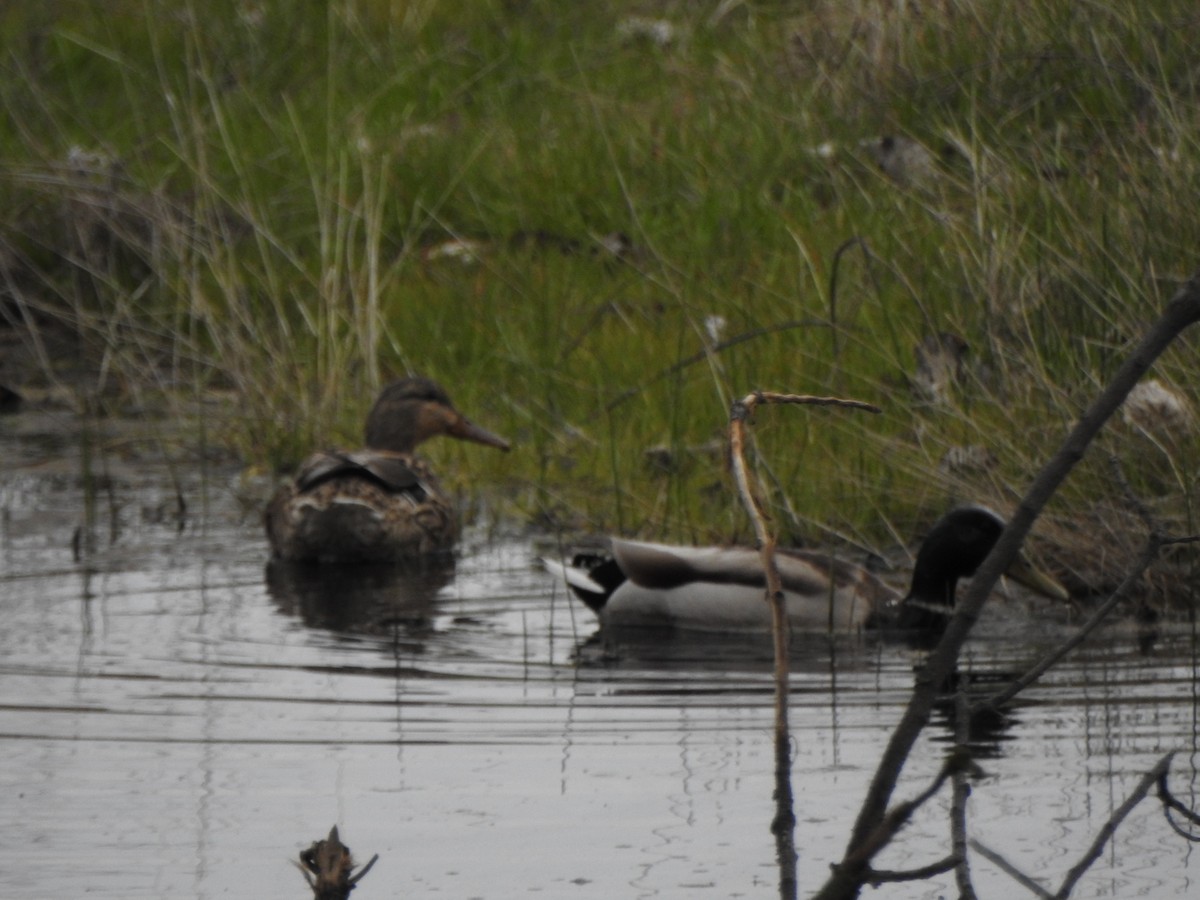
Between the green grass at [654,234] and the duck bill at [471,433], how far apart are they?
0.21 meters

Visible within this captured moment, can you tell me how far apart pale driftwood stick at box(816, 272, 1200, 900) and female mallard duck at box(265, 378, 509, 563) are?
18.0ft

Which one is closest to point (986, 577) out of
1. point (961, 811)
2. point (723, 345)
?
point (961, 811)

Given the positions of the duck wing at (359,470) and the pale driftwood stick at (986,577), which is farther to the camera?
the duck wing at (359,470)

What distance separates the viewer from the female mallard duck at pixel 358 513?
7.68 meters

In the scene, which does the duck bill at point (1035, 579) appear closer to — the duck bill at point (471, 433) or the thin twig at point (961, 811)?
the duck bill at point (471, 433)

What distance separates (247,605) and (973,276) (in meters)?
2.53

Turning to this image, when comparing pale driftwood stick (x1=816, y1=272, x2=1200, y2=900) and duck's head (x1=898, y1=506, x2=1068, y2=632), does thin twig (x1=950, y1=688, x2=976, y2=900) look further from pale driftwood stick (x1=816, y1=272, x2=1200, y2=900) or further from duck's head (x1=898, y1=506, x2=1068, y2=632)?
duck's head (x1=898, y1=506, x2=1068, y2=632)

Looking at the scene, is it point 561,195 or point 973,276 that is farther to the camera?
point 561,195

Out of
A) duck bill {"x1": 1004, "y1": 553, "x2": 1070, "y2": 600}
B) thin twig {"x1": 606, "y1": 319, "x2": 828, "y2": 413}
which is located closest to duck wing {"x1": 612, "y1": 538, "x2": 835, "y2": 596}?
duck bill {"x1": 1004, "y1": 553, "x2": 1070, "y2": 600}

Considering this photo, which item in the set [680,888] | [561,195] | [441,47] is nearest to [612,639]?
[680,888]

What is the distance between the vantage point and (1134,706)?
5.10 m

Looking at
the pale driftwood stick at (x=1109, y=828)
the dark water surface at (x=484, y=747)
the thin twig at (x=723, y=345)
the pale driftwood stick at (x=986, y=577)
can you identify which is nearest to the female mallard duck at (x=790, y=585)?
the dark water surface at (x=484, y=747)

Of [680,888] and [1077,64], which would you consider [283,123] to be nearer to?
[1077,64]

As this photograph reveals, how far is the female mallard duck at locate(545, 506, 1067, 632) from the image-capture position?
6.39 m
